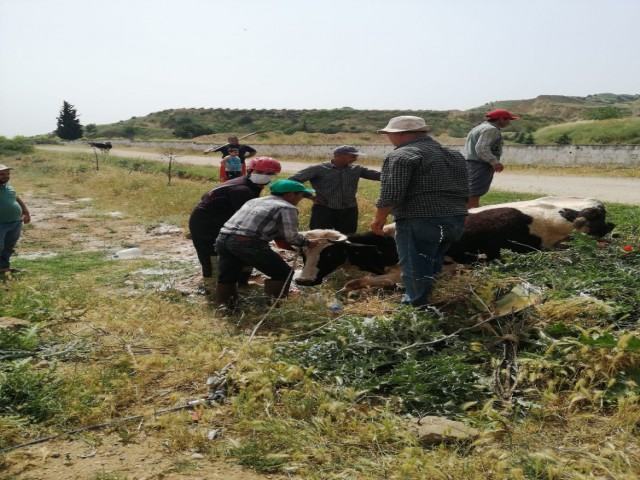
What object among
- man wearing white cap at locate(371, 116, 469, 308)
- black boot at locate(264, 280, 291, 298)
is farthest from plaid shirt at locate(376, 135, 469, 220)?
black boot at locate(264, 280, 291, 298)

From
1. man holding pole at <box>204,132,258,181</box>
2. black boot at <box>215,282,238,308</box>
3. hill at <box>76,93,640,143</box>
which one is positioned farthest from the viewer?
hill at <box>76,93,640,143</box>

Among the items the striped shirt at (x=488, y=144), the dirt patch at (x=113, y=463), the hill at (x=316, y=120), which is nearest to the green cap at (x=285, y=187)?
the striped shirt at (x=488, y=144)

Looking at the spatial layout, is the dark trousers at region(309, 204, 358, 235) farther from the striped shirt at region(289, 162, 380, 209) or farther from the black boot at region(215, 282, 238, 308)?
the black boot at region(215, 282, 238, 308)

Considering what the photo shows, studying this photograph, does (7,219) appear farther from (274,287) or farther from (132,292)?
(274,287)

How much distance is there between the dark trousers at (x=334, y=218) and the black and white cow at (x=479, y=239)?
0.60m

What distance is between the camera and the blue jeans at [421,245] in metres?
4.53

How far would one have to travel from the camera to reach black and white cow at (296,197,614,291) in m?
6.14

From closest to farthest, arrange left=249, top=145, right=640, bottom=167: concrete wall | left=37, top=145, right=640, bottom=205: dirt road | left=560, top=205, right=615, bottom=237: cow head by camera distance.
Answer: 1. left=560, top=205, right=615, bottom=237: cow head
2. left=37, top=145, right=640, bottom=205: dirt road
3. left=249, top=145, right=640, bottom=167: concrete wall

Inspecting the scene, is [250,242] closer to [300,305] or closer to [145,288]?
[300,305]

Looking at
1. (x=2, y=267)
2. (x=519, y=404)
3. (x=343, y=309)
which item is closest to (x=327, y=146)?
(x=2, y=267)

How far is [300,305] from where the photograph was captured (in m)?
5.19

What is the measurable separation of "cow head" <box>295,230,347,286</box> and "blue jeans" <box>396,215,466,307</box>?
1.51 metres

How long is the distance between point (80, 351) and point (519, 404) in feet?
10.9

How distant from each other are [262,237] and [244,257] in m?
0.27
